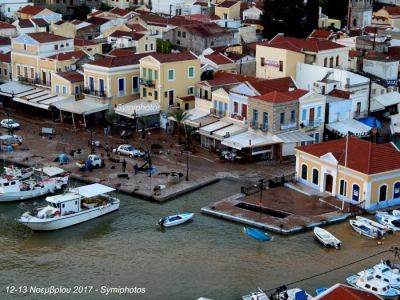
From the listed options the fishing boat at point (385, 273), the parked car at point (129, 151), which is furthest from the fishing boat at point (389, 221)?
the parked car at point (129, 151)

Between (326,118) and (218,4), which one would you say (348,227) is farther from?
(218,4)

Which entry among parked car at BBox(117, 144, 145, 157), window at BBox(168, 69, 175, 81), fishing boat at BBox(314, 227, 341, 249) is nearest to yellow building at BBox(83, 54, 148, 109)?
window at BBox(168, 69, 175, 81)

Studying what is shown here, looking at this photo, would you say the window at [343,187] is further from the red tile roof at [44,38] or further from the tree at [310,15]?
the tree at [310,15]

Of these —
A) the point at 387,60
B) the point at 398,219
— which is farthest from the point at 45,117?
the point at 398,219

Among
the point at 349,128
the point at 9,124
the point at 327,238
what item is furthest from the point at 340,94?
the point at 9,124

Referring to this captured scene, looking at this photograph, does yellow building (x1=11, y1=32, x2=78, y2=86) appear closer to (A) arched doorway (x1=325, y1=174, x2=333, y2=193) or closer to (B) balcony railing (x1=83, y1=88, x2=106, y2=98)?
(B) balcony railing (x1=83, y1=88, x2=106, y2=98)
